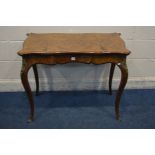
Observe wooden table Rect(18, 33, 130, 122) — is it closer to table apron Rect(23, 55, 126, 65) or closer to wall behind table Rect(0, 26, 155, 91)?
table apron Rect(23, 55, 126, 65)

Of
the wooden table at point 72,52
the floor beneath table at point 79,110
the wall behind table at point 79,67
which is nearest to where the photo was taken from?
the wooden table at point 72,52

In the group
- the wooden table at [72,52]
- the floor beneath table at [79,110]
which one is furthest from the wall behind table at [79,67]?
the wooden table at [72,52]

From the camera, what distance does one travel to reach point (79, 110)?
2.25 meters

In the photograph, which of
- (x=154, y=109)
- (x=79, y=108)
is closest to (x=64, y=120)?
(x=79, y=108)

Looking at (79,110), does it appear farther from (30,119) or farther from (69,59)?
(69,59)

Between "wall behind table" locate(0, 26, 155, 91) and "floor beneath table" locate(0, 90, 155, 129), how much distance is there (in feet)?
0.29

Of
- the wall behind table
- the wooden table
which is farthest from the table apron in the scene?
the wall behind table

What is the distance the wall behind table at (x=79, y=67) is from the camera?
7.31ft

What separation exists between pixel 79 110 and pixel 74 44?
2.19 ft

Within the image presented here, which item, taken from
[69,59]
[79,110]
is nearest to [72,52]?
[69,59]

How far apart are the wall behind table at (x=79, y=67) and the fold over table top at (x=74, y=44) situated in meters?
0.20

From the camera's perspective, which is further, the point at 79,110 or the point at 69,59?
the point at 79,110

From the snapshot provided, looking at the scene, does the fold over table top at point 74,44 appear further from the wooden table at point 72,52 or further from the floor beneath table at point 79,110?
the floor beneath table at point 79,110

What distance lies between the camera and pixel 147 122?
208 centimetres
